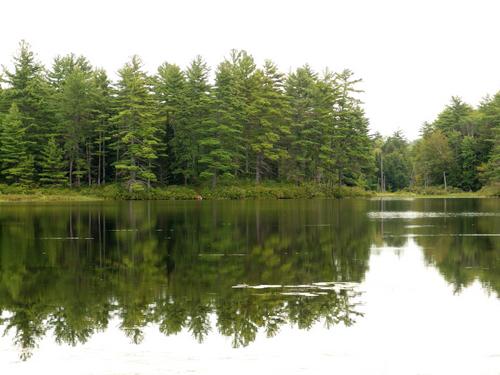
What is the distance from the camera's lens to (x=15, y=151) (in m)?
71.8

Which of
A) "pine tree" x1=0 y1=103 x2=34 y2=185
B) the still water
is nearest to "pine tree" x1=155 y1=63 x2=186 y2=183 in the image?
"pine tree" x1=0 y1=103 x2=34 y2=185

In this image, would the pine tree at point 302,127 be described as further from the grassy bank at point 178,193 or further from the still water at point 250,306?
the still water at point 250,306

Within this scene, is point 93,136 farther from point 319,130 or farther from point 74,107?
point 319,130

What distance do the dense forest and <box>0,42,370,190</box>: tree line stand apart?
0.48ft

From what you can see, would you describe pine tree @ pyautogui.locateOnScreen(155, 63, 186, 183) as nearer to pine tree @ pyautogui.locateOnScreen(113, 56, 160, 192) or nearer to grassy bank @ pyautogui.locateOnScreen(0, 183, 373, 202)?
pine tree @ pyautogui.locateOnScreen(113, 56, 160, 192)

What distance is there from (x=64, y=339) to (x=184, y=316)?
2116 mm

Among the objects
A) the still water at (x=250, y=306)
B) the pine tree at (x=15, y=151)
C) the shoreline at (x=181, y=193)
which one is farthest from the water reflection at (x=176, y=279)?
the pine tree at (x=15, y=151)

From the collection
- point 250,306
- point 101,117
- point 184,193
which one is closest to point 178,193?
point 184,193

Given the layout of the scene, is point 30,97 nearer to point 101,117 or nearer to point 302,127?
point 101,117

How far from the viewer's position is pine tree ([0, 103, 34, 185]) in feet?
231

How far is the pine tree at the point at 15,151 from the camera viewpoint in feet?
231

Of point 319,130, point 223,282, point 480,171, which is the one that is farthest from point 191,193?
point 223,282

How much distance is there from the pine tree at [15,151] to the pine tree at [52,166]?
1487 mm

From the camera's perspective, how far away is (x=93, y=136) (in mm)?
76625
